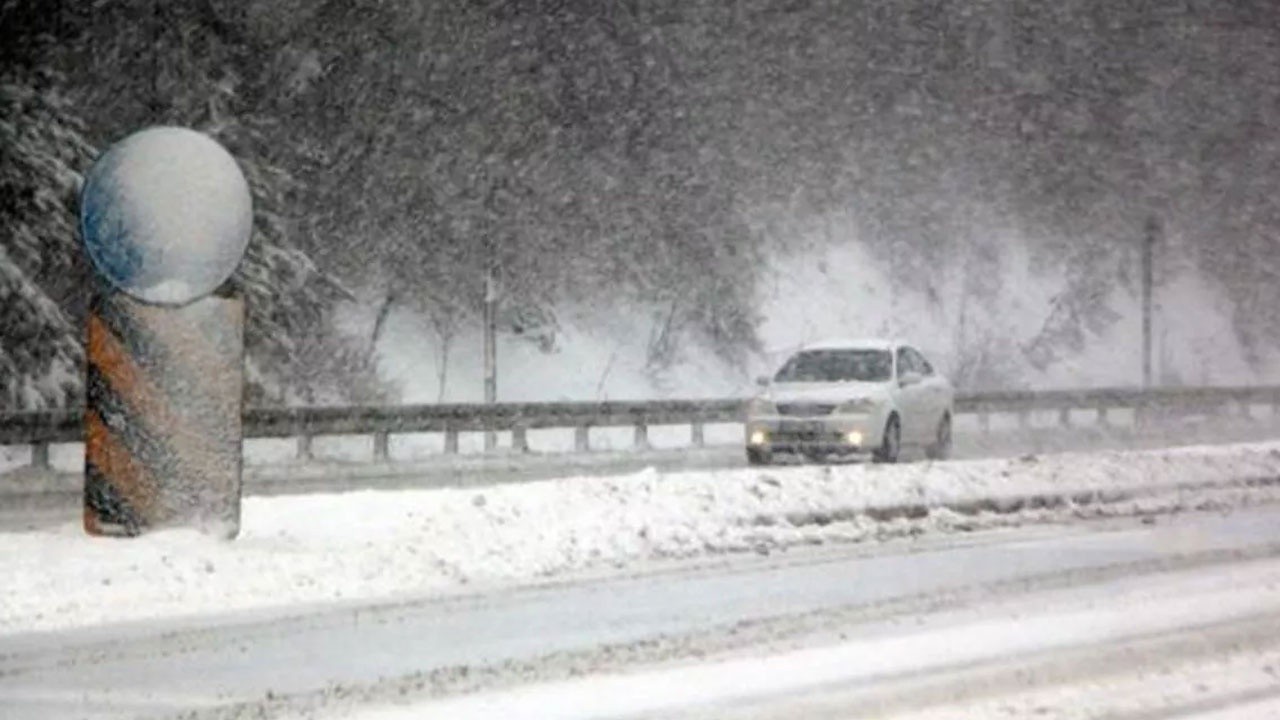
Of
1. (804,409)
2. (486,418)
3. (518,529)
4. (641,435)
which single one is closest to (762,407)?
Answer: (804,409)

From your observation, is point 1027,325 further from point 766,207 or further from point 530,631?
point 530,631

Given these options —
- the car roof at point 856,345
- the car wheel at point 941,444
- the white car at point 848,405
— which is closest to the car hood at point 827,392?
the white car at point 848,405

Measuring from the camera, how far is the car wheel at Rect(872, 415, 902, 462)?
28.6m

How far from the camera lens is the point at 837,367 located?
29.9 m

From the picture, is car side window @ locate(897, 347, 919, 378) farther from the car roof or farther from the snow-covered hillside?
the snow-covered hillside

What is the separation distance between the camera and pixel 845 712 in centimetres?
991

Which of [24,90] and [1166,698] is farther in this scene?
[24,90]

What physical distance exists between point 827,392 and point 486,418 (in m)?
6.49

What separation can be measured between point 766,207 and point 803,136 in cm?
Result: 532

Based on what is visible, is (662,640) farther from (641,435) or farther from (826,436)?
(641,435)

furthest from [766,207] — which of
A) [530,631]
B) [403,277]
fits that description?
[530,631]

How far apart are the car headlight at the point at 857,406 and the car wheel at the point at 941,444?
232 cm

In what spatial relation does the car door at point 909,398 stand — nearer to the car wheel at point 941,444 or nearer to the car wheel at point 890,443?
the car wheel at point 890,443

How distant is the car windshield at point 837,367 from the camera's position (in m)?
29.6
